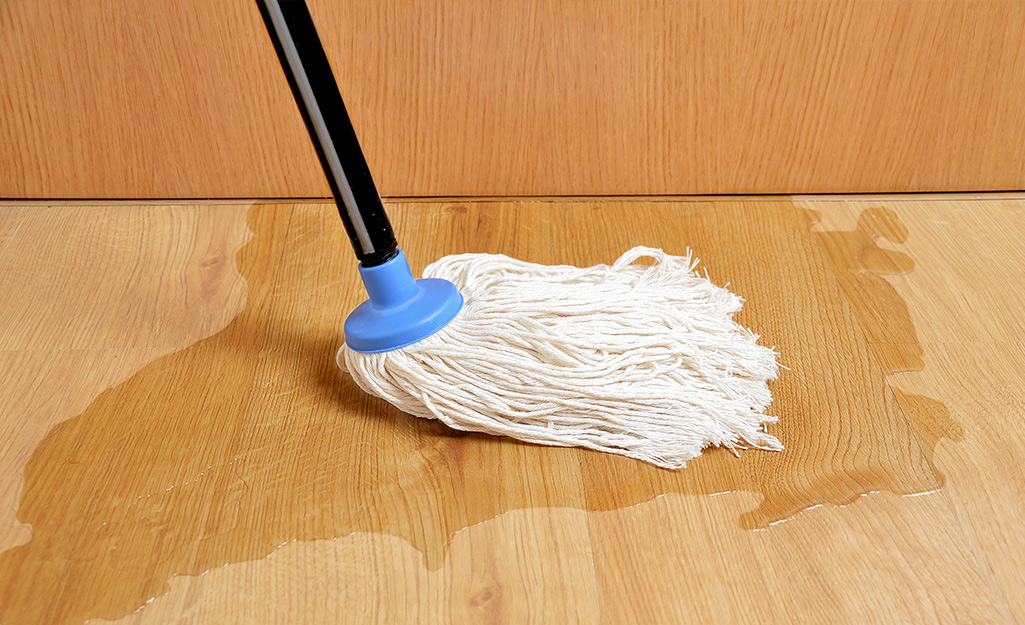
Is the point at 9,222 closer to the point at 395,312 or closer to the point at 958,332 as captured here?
the point at 395,312

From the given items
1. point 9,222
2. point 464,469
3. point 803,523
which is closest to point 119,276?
point 9,222

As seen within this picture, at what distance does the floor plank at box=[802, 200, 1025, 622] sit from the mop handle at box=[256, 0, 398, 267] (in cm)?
58

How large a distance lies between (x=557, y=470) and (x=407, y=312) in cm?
22

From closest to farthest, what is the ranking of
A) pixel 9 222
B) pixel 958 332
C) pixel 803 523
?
pixel 803 523 < pixel 958 332 < pixel 9 222

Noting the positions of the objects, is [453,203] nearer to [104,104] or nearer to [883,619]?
[104,104]

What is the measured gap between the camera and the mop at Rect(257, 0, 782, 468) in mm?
773

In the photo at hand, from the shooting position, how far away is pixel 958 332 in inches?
36.9

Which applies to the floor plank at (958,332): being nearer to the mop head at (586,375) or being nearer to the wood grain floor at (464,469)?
the wood grain floor at (464,469)

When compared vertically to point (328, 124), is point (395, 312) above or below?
below

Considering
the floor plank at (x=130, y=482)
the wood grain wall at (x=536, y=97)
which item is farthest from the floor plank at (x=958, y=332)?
the floor plank at (x=130, y=482)

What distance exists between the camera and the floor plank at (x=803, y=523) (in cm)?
66

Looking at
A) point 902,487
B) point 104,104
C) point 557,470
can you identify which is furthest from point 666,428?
point 104,104

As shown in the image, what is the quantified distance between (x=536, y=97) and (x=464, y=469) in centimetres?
59

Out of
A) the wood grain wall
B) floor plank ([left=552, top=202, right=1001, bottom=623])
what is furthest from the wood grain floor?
the wood grain wall
